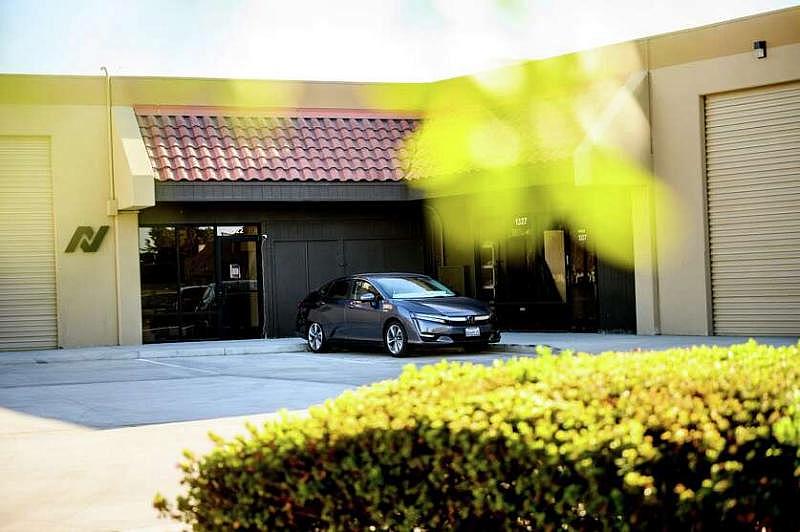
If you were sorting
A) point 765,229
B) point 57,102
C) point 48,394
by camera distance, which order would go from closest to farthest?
point 48,394
point 765,229
point 57,102

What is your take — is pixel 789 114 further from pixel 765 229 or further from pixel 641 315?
pixel 641 315

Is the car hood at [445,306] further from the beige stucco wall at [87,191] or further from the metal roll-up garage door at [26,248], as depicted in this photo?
the metal roll-up garage door at [26,248]

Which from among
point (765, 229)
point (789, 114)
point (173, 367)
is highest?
point (789, 114)

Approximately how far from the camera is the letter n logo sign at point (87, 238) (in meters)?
24.8

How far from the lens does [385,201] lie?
26969mm

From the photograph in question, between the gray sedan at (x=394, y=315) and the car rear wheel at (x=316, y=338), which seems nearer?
the gray sedan at (x=394, y=315)

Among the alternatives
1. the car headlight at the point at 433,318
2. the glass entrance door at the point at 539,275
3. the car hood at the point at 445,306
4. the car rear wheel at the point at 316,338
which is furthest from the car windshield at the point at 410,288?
the glass entrance door at the point at 539,275

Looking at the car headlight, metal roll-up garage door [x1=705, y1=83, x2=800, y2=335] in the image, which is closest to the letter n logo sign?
the car headlight

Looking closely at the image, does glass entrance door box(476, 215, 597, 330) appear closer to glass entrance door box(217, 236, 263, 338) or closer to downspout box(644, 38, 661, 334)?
downspout box(644, 38, 661, 334)

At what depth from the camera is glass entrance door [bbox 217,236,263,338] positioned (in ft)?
86.1

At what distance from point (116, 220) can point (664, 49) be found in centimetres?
1207

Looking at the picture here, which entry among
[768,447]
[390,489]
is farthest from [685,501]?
[390,489]

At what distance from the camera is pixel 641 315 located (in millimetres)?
23422

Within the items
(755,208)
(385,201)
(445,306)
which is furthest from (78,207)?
(755,208)
